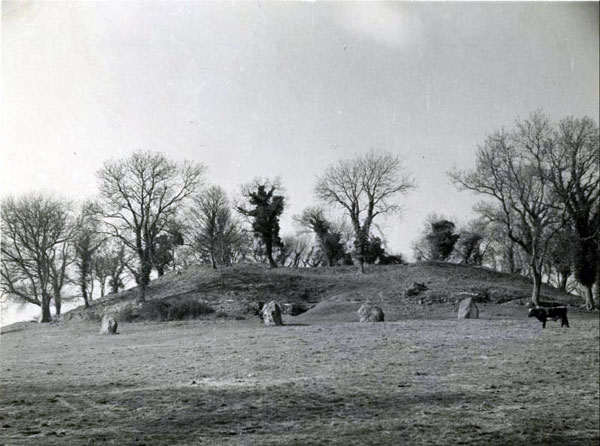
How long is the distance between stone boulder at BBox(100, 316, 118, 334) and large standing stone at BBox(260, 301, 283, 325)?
8.11ft

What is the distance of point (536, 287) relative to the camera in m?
8.15

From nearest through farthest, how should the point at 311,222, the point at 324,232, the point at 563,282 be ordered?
the point at 311,222 < the point at 324,232 < the point at 563,282

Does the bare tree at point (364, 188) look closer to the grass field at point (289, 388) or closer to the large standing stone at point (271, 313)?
the grass field at point (289, 388)

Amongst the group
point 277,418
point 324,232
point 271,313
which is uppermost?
point 324,232

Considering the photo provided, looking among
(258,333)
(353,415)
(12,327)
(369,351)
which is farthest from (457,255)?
(12,327)

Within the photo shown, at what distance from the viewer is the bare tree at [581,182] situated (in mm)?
7172

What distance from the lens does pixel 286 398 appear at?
392 centimetres

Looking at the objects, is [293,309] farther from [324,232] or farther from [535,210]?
[535,210]

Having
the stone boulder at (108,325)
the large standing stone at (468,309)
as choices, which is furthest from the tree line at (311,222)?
the large standing stone at (468,309)

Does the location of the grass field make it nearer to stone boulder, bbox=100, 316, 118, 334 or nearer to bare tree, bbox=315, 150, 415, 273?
stone boulder, bbox=100, 316, 118, 334

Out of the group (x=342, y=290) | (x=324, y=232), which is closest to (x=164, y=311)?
(x=324, y=232)

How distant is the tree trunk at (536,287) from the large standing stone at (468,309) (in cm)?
88

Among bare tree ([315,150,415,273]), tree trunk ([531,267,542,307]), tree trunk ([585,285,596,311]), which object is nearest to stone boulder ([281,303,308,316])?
bare tree ([315,150,415,273])

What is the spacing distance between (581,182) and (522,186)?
3.24 feet
